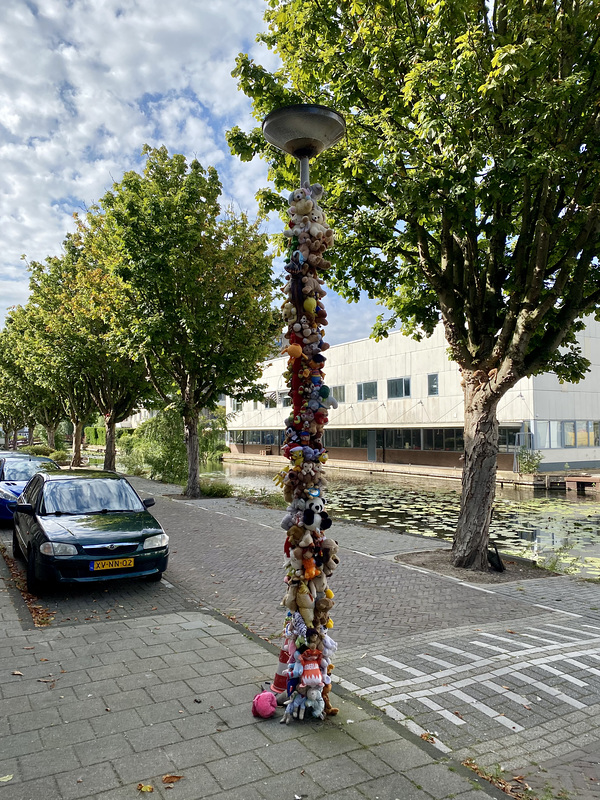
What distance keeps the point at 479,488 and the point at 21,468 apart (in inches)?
420

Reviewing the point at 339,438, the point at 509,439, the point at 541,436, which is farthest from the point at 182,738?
the point at 339,438

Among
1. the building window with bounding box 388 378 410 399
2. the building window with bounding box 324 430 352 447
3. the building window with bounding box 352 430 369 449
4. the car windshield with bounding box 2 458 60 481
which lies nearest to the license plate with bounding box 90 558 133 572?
the car windshield with bounding box 2 458 60 481

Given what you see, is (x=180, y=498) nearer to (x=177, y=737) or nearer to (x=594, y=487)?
(x=177, y=737)

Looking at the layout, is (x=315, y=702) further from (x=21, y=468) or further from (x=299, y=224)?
(x=21, y=468)

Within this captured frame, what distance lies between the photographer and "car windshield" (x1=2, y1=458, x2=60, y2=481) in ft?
44.8

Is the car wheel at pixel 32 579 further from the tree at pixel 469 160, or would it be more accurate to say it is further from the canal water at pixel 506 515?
the canal water at pixel 506 515

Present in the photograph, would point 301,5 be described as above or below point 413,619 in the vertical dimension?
above

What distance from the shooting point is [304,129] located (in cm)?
431

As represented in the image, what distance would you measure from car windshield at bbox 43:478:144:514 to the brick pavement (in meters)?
1.14

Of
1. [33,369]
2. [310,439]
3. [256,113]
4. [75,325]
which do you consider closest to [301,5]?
[256,113]

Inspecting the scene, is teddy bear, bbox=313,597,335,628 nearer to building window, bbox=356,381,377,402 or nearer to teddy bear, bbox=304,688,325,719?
teddy bear, bbox=304,688,325,719

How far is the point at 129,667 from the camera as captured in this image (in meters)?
5.09

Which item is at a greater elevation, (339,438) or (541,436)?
(339,438)

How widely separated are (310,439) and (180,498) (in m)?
16.2
